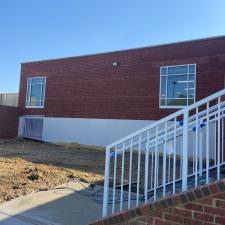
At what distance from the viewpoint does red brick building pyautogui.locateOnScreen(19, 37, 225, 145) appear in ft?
71.2

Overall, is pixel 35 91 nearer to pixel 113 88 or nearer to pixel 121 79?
pixel 113 88

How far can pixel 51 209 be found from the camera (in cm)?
724

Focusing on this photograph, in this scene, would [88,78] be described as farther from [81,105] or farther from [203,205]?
[203,205]

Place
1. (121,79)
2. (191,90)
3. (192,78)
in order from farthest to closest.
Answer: (121,79)
(192,78)
(191,90)

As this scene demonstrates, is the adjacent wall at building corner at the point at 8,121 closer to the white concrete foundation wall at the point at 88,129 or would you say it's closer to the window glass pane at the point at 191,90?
the white concrete foundation wall at the point at 88,129

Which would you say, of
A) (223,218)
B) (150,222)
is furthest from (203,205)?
(150,222)

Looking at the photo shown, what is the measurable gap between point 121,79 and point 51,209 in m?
18.2

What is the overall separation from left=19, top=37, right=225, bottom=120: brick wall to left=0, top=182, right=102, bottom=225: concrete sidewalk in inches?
580

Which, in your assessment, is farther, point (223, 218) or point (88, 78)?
point (88, 78)

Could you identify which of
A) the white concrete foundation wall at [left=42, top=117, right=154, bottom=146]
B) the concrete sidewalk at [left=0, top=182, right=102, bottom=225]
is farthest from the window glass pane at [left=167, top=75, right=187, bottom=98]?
the concrete sidewalk at [left=0, top=182, right=102, bottom=225]

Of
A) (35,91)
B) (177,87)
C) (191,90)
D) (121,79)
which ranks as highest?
(121,79)

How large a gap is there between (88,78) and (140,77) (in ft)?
14.4

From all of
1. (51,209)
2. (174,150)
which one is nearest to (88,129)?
(51,209)

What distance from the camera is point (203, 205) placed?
168 inches
